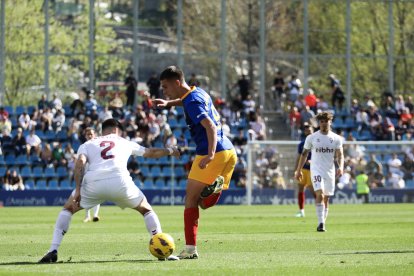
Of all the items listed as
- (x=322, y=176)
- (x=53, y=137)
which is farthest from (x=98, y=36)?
(x=322, y=176)

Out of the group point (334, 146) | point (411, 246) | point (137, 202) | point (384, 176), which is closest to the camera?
point (137, 202)

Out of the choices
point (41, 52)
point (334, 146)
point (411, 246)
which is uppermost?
point (41, 52)

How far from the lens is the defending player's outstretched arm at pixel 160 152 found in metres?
14.0

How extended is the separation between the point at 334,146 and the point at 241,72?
93.8ft

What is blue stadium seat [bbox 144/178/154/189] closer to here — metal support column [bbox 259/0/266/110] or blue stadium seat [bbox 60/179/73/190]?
blue stadium seat [bbox 60/179/73/190]

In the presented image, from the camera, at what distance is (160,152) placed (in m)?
14.1

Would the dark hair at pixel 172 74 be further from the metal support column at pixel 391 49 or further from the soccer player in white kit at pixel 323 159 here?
the metal support column at pixel 391 49

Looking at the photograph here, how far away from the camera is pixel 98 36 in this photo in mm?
52062

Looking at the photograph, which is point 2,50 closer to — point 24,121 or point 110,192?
point 24,121

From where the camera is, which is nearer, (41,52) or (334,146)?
(334,146)

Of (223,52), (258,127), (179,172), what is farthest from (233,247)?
(223,52)

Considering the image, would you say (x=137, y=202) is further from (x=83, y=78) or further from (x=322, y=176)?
(x=83, y=78)

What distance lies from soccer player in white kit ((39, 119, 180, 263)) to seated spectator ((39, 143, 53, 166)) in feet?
92.6

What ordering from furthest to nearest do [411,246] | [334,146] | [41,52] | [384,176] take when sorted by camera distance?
[41,52], [384,176], [334,146], [411,246]
